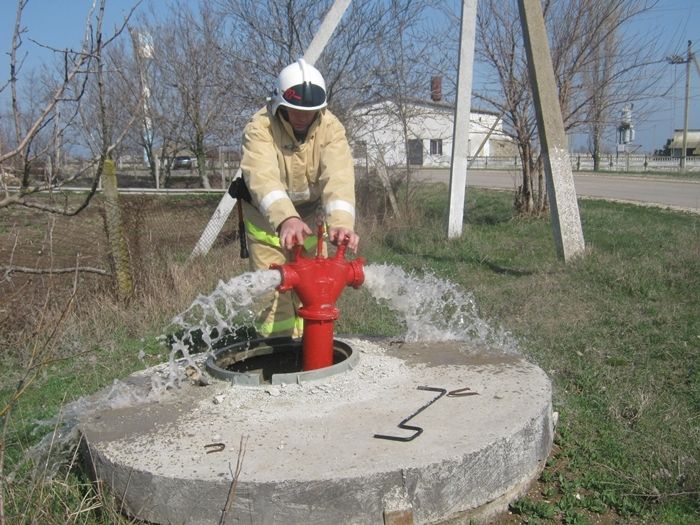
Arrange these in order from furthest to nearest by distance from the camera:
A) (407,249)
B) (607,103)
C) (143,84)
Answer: (607,103)
(407,249)
(143,84)

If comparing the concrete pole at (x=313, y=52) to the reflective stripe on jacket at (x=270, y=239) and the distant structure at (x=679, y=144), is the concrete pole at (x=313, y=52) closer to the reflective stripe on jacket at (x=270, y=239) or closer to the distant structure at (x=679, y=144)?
the reflective stripe on jacket at (x=270, y=239)

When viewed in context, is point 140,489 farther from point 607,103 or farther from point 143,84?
point 607,103

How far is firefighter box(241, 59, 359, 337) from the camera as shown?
3.47 meters

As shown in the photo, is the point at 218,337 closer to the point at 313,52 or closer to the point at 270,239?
the point at 270,239

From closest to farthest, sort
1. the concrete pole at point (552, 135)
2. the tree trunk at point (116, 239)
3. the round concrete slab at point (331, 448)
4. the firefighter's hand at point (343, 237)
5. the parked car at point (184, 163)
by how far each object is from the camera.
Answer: the round concrete slab at point (331, 448) < the firefighter's hand at point (343, 237) < the tree trunk at point (116, 239) < the concrete pole at point (552, 135) < the parked car at point (184, 163)

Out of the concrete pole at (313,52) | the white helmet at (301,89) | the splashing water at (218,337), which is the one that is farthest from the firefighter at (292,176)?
the concrete pole at (313,52)

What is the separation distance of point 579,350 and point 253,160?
7.99 feet

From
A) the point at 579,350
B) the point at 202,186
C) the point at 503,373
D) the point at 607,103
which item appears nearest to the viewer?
the point at 503,373

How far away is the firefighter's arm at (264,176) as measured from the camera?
343 centimetres

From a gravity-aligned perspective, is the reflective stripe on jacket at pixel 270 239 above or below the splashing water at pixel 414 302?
above

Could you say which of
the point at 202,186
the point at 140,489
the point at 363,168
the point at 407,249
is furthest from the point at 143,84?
the point at 202,186

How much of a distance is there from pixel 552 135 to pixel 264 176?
432cm

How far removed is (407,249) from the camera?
9164 mm

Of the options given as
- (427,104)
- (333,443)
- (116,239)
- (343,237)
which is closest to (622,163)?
(427,104)
